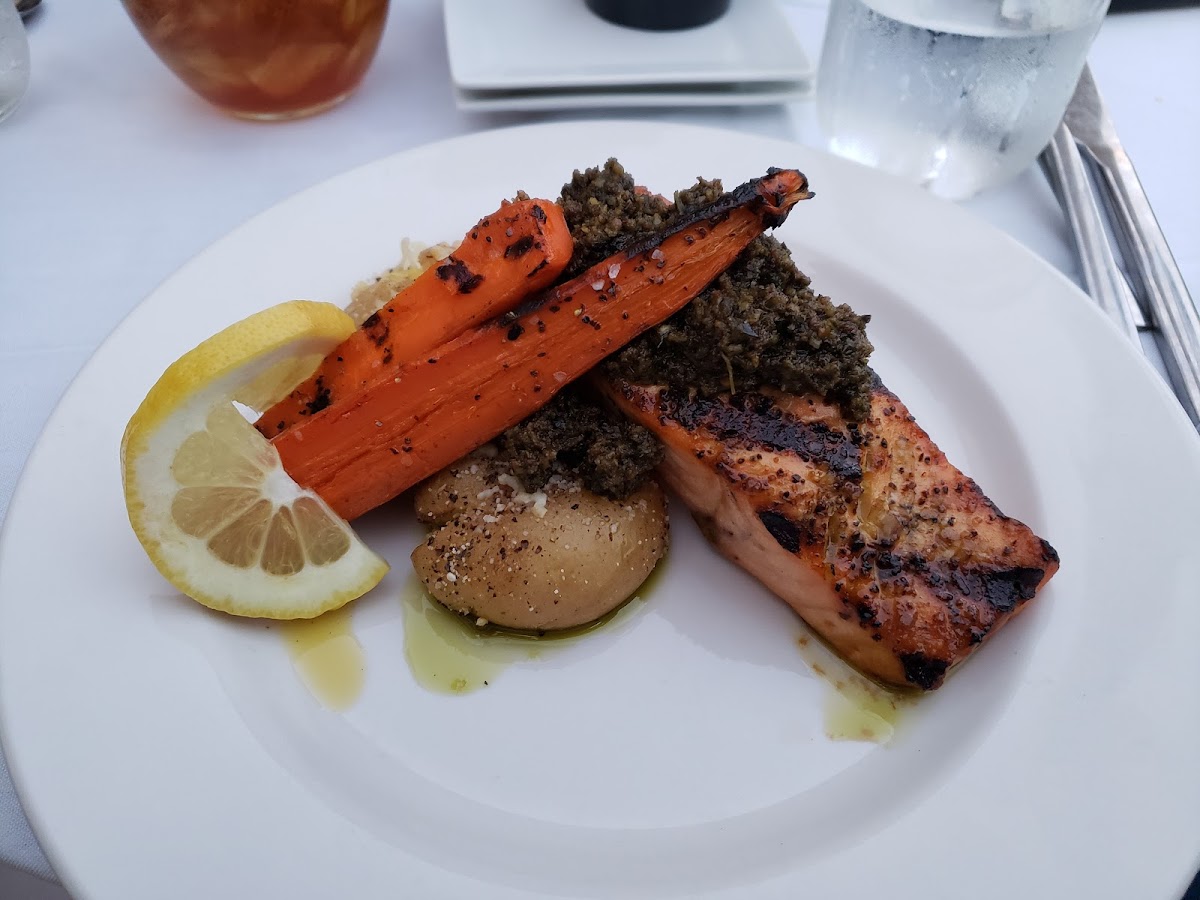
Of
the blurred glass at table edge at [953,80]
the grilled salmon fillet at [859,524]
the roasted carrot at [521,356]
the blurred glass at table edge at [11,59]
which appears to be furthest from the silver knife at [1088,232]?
the blurred glass at table edge at [11,59]

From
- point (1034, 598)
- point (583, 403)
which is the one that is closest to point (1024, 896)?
point (1034, 598)

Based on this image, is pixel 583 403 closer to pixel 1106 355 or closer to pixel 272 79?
pixel 1106 355

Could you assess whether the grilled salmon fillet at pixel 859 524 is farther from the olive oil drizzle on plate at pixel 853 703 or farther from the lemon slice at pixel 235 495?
the lemon slice at pixel 235 495

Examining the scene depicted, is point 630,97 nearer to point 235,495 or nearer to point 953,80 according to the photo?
point 953,80

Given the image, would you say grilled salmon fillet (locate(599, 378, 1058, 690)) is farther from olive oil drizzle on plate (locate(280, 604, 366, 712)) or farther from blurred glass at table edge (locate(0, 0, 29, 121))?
blurred glass at table edge (locate(0, 0, 29, 121))

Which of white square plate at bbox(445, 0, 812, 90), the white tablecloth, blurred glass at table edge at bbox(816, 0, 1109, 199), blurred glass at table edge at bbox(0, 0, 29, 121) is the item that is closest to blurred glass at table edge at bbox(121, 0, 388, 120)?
the white tablecloth

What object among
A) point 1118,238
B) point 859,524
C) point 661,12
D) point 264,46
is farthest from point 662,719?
point 661,12
